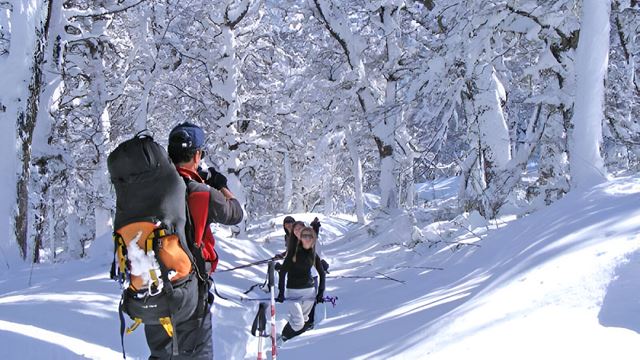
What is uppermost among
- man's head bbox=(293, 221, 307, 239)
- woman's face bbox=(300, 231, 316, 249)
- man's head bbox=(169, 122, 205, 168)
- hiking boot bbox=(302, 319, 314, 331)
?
man's head bbox=(169, 122, 205, 168)

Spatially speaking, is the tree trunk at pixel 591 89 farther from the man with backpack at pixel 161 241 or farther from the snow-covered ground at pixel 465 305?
the man with backpack at pixel 161 241

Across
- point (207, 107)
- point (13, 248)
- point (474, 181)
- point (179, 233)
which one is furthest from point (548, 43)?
point (207, 107)

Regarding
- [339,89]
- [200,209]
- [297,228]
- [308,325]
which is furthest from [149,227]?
[339,89]

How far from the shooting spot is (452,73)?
1110cm

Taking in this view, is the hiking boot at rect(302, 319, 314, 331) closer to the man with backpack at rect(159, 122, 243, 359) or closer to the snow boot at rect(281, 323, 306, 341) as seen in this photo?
the snow boot at rect(281, 323, 306, 341)

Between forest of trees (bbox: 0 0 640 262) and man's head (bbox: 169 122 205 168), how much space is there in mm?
5472

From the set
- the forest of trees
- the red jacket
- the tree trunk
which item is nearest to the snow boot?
the forest of trees

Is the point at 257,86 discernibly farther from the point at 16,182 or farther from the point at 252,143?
the point at 16,182

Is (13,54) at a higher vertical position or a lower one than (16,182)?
higher

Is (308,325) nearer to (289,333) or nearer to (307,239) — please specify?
(289,333)

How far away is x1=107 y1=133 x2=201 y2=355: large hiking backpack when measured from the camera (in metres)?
3.52

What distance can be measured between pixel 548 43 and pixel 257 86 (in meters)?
16.1

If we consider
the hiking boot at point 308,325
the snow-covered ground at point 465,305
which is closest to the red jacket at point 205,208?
the snow-covered ground at point 465,305

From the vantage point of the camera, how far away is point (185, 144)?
401 centimetres
